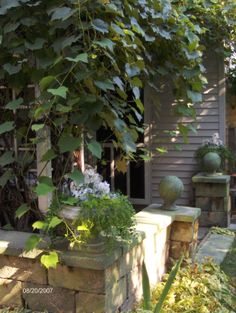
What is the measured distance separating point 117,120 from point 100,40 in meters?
0.46

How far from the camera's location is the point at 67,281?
7.39 ft

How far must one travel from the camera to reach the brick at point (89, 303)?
7.14 feet

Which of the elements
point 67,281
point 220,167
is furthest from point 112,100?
point 220,167

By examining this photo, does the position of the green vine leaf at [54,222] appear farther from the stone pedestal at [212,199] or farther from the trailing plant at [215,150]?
the trailing plant at [215,150]

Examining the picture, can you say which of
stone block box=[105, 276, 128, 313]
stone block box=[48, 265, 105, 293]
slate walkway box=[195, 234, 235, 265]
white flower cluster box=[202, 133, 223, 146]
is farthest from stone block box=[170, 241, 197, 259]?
white flower cluster box=[202, 133, 223, 146]

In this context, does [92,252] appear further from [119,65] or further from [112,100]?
[119,65]

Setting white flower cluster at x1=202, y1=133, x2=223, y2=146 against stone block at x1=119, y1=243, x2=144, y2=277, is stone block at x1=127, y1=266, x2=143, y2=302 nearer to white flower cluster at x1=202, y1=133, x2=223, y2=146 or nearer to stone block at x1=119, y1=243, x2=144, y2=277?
stone block at x1=119, y1=243, x2=144, y2=277

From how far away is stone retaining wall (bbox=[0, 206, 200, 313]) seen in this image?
2.18m

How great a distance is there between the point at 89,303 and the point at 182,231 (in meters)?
1.24

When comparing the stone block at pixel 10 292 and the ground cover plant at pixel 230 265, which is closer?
the stone block at pixel 10 292

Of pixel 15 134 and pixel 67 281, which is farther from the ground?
pixel 15 134

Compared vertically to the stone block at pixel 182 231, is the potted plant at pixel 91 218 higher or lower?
higher

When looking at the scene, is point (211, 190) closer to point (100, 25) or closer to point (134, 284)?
point (134, 284)

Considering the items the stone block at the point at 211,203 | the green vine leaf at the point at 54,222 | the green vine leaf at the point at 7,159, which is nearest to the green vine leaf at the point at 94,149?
the green vine leaf at the point at 54,222
